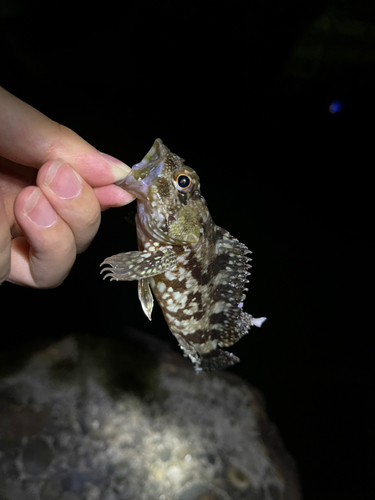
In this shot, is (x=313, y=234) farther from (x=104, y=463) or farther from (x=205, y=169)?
(x=104, y=463)

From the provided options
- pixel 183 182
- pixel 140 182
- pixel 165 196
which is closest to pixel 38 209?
pixel 140 182

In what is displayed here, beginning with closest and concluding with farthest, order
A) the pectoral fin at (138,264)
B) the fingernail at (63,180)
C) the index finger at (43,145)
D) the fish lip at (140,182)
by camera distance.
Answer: the index finger at (43,145), the fingernail at (63,180), the pectoral fin at (138,264), the fish lip at (140,182)

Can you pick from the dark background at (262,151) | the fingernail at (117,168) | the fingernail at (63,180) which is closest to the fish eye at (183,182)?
the fingernail at (117,168)

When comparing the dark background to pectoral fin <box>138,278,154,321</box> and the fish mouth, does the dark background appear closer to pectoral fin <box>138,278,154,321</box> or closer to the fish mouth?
the fish mouth

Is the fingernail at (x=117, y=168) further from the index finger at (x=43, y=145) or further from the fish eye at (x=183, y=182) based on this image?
the fish eye at (x=183, y=182)

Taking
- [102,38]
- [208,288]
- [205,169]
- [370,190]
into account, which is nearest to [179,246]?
[208,288]
